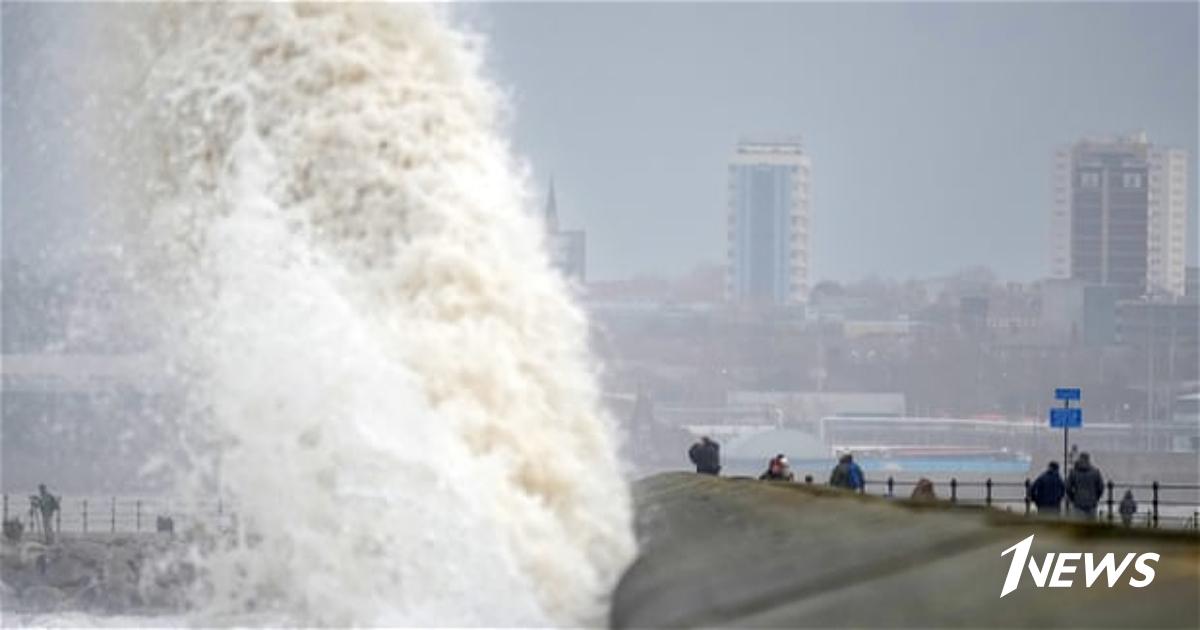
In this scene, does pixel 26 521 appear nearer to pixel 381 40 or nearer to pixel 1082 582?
pixel 381 40

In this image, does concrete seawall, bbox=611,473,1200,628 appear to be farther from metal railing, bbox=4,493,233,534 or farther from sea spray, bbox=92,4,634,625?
metal railing, bbox=4,493,233,534

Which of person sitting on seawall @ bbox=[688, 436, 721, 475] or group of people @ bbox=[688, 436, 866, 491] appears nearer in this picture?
group of people @ bbox=[688, 436, 866, 491]

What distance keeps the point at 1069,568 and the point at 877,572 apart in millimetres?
1325

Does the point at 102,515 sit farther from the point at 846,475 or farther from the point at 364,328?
the point at 364,328

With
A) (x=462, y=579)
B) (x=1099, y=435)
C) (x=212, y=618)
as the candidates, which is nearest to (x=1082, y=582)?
(x=462, y=579)

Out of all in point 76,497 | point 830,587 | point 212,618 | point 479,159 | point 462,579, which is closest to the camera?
point 830,587

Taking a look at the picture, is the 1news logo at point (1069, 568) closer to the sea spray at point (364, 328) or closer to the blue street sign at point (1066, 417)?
the sea spray at point (364, 328)

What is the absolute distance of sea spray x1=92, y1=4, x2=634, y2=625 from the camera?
14.9 metres

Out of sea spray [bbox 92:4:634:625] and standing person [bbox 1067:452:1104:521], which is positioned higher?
sea spray [bbox 92:4:634:625]

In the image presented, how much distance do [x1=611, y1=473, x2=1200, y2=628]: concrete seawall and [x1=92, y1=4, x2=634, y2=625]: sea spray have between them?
1.79 ft

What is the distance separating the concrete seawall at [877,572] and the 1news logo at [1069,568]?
35 mm

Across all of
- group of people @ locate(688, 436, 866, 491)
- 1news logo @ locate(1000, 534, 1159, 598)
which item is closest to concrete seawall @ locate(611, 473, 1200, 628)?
1news logo @ locate(1000, 534, 1159, 598)

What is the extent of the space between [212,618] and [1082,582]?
550 cm

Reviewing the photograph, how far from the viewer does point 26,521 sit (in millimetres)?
73750
